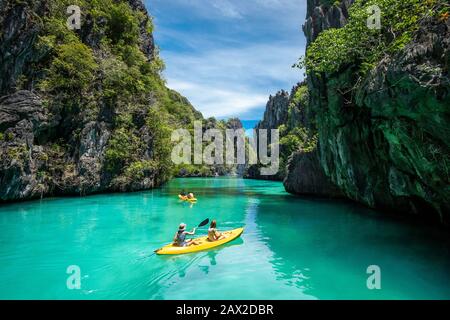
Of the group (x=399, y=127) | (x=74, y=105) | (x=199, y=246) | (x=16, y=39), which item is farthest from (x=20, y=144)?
(x=399, y=127)

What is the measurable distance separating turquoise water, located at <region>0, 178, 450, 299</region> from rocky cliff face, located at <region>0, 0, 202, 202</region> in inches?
285

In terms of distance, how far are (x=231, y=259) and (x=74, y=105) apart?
73.0ft

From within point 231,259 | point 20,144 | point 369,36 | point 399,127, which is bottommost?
point 231,259

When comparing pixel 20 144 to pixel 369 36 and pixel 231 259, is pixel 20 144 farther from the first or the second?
pixel 369 36

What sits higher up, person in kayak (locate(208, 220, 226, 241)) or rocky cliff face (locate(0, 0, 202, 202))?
rocky cliff face (locate(0, 0, 202, 202))

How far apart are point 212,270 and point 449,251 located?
793 cm

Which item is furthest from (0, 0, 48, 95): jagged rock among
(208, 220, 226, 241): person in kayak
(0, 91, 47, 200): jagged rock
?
(208, 220, 226, 241): person in kayak

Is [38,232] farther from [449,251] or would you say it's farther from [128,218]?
[449,251]

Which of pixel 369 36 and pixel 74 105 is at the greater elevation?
pixel 369 36

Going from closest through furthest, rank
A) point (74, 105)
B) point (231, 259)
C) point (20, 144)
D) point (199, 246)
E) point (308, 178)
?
point (231, 259) < point (199, 246) < point (20, 144) < point (74, 105) < point (308, 178)

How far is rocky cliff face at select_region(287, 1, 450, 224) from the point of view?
7.95 metres

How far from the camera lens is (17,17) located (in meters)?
21.2

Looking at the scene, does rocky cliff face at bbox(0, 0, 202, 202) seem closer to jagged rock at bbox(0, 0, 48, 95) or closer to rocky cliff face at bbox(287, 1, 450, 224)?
jagged rock at bbox(0, 0, 48, 95)

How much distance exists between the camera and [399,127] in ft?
34.2
